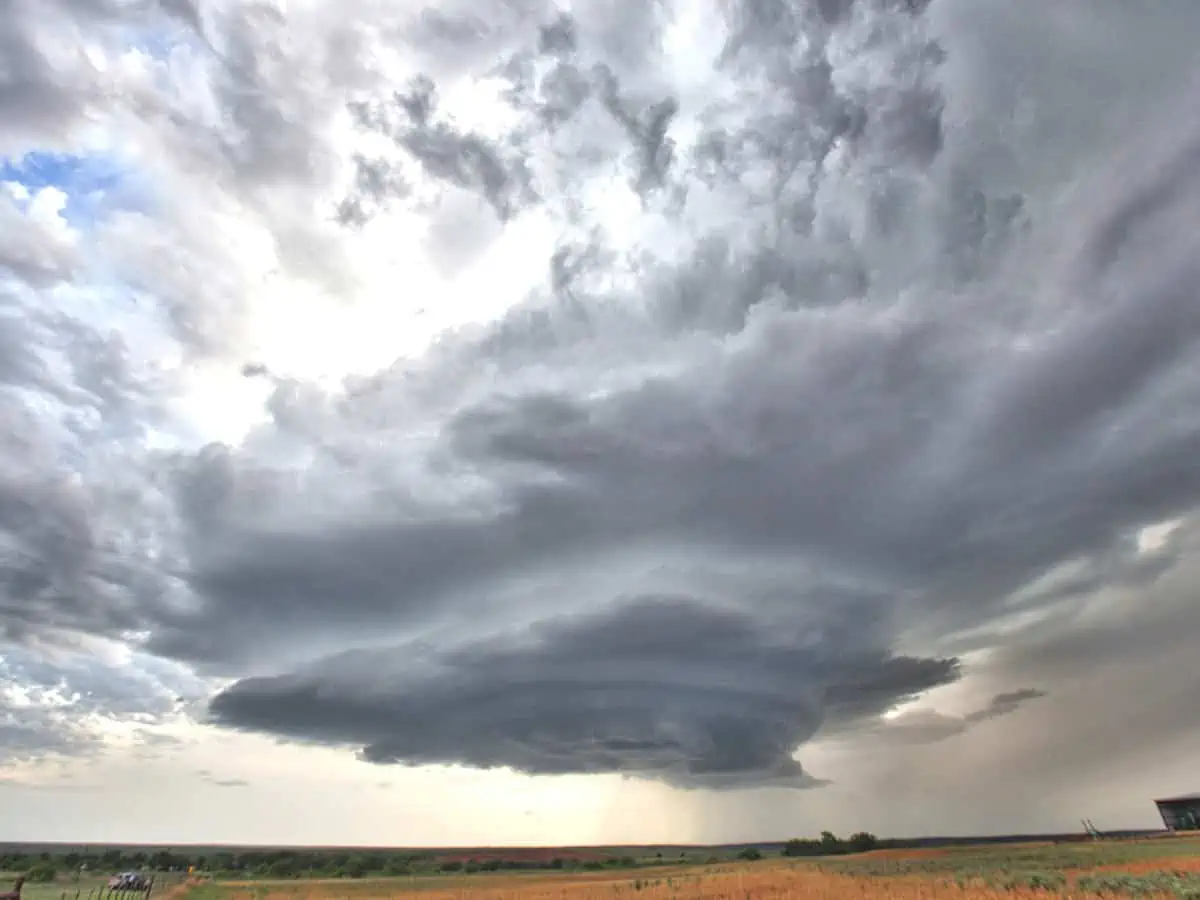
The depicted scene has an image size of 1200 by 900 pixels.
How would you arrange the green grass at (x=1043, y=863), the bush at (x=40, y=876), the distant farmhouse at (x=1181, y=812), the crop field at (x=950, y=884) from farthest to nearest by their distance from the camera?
the distant farmhouse at (x=1181, y=812) → the bush at (x=40, y=876) → the green grass at (x=1043, y=863) → the crop field at (x=950, y=884)

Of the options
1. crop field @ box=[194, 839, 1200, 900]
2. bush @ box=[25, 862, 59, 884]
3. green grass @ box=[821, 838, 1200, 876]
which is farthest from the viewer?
bush @ box=[25, 862, 59, 884]

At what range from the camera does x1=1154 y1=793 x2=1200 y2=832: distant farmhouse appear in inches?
5054

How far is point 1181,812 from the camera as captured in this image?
131000mm

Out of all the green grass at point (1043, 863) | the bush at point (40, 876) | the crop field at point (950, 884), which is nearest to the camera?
the crop field at point (950, 884)

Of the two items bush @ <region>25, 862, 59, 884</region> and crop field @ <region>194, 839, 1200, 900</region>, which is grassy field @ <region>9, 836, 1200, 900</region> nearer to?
crop field @ <region>194, 839, 1200, 900</region>

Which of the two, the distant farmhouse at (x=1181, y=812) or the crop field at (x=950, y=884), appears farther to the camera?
the distant farmhouse at (x=1181, y=812)

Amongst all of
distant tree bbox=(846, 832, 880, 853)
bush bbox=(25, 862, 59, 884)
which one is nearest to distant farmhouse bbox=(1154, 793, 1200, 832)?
distant tree bbox=(846, 832, 880, 853)

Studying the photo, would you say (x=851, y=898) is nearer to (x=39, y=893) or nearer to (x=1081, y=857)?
(x=1081, y=857)

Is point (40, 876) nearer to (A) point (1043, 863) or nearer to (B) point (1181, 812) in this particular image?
(A) point (1043, 863)

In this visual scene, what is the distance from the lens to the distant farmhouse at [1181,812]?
128 meters

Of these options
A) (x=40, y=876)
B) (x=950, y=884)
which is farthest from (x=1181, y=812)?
(x=40, y=876)

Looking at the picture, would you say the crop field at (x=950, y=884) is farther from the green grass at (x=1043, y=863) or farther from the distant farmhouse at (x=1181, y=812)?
the distant farmhouse at (x=1181, y=812)

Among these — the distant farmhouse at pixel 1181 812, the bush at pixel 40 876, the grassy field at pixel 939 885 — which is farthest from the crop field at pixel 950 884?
the distant farmhouse at pixel 1181 812

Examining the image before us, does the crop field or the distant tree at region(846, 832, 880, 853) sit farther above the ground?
the distant tree at region(846, 832, 880, 853)
